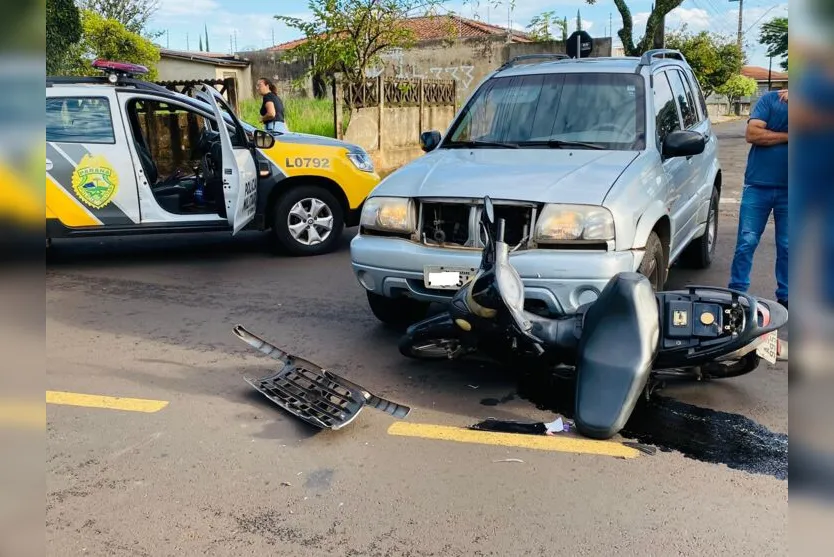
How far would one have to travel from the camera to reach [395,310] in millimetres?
5215

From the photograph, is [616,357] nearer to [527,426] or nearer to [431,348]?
[527,426]

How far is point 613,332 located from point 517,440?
0.73 m

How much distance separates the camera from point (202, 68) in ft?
94.8

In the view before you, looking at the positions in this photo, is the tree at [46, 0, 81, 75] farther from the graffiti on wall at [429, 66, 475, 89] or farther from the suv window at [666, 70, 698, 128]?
the graffiti on wall at [429, 66, 475, 89]

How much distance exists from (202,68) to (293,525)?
2873cm

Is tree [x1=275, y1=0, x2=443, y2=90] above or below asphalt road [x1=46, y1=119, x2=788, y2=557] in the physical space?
above

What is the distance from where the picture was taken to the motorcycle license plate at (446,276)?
4.19m

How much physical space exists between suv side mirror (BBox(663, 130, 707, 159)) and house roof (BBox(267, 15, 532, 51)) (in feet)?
41.7

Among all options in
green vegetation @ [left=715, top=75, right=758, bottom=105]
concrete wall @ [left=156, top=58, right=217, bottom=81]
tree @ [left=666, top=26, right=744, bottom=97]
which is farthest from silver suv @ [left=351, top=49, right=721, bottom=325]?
green vegetation @ [left=715, top=75, right=758, bottom=105]

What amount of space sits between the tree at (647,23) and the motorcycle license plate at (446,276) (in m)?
16.1

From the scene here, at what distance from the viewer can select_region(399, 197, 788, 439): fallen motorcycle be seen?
331 cm

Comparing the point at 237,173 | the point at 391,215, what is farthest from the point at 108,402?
the point at 237,173

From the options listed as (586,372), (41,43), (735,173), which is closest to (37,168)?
(41,43)

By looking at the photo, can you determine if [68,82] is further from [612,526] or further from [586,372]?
[612,526]
